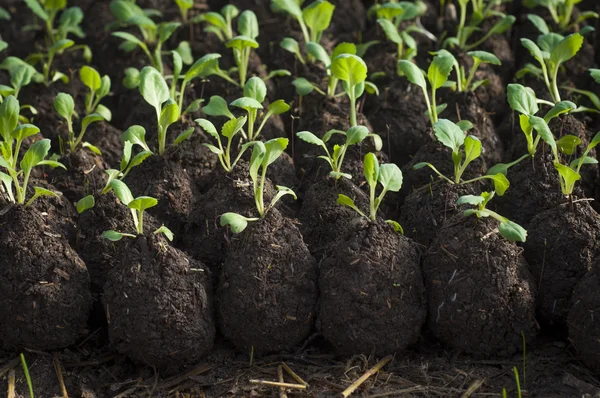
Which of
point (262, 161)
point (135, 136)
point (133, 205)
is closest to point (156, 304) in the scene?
point (133, 205)

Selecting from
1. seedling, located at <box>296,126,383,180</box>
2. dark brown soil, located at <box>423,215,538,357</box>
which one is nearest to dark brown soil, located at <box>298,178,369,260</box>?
seedling, located at <box>296,126,383,180</box>

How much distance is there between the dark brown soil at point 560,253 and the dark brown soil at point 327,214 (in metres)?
0.55

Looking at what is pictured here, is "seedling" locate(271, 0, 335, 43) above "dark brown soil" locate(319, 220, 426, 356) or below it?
above

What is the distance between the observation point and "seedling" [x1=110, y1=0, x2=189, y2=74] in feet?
10.7

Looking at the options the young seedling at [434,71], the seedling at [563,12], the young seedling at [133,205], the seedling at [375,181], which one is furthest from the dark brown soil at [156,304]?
the seedling at [563,12]

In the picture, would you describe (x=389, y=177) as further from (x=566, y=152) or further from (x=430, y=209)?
(x=566, y=152)

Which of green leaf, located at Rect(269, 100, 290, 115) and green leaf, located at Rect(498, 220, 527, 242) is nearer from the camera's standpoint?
green leaf, located at Rect(498, 220, 527, 242)

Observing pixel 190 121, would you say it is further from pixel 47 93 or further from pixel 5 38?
pixel 5 38

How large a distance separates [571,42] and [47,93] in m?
2.02

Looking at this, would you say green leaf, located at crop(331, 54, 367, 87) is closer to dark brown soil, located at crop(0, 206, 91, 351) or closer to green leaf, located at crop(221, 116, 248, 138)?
green leaf, located at crop(221, 116, 248, 138)

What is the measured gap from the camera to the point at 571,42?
2852 mm

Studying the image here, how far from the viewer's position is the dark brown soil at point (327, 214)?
2.64 meters

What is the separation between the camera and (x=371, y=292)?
2.40 m

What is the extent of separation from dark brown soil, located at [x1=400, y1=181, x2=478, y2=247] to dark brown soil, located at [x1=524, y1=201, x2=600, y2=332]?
26cm
